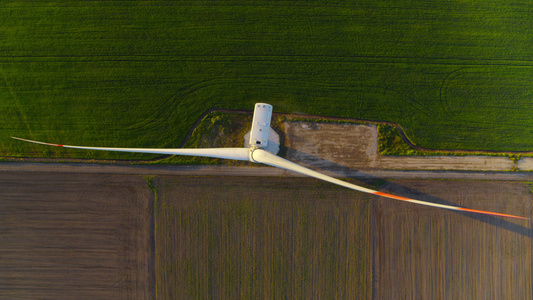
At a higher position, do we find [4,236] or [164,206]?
[164,206]

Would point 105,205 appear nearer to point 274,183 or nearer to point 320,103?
point 274,183

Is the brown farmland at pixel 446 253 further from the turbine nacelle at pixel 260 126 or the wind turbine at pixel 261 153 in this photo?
Answer: the turbine nacelle at pixel 260 126

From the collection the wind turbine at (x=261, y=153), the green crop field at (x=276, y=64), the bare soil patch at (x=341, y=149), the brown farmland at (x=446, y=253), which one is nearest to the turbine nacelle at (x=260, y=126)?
the wind turbine at (x=261, y=153)

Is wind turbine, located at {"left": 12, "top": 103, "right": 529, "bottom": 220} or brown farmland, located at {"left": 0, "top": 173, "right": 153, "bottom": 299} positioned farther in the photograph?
brown farmland, located at {"left": 0, "top": 173, "right": 153, "bottom": 299}

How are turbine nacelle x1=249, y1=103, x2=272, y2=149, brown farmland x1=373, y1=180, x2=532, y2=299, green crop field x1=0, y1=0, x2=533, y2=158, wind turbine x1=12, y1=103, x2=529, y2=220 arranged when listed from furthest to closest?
1. brown farmland x1=373, y1=180, x2=532, y2=299
2. green crop field x1=0, y1=0, x2=533, y2=158
3. turbine nacelle x1=249, y1=103, x2=272, y2=149
4. wind turbine x1=12, y1=103, x2=529, y2=220

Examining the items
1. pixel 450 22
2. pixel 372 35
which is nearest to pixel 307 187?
pixel 372 35

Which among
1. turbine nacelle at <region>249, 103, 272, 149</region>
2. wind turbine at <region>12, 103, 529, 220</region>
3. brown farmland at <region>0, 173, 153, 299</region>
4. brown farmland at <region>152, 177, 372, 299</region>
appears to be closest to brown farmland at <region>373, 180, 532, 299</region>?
brown farmland at <region>152, 177, 372, 299</region>

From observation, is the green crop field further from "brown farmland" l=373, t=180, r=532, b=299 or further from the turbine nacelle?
"brown farmland" l=373, t=180, r=532, b=299
